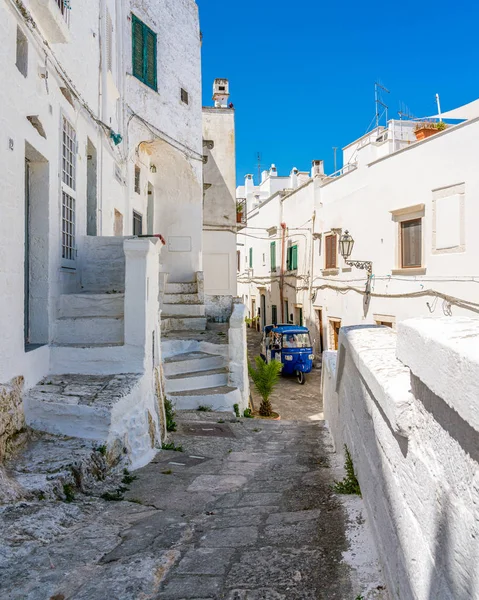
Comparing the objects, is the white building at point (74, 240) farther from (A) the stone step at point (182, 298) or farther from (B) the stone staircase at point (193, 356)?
(A) the stone step at point (182, 298)

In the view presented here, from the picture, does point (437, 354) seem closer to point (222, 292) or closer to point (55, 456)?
point (55, 456)

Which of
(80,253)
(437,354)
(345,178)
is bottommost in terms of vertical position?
(437,354)

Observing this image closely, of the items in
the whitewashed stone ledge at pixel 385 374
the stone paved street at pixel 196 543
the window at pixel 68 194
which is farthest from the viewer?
the window at pixel 68 194

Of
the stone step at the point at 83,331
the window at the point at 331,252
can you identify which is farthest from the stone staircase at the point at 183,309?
the window at the point at 331,252

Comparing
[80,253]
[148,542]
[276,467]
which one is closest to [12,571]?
[148,542]

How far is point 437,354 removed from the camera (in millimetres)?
1791

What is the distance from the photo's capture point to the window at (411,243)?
45.7ft

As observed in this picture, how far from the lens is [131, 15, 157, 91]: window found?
11433 millimetres

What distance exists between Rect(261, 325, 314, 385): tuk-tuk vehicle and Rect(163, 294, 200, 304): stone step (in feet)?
16.0

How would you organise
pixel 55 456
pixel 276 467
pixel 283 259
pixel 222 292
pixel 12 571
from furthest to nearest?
pixel 283 259, pixel 222 292, pixel 276 467, pixel 55 456, pixel 12 571

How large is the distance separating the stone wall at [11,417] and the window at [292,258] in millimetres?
20197

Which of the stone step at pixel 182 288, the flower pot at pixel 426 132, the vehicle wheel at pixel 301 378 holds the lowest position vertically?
the vehicle wheel at pixel 301 378

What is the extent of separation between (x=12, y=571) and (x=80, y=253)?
488cm

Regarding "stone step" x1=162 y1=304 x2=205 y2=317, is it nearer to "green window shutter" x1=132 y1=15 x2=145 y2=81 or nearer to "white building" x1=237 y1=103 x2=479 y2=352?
"green window shutter" x1=132 y1=15 x2=145 y2=81
